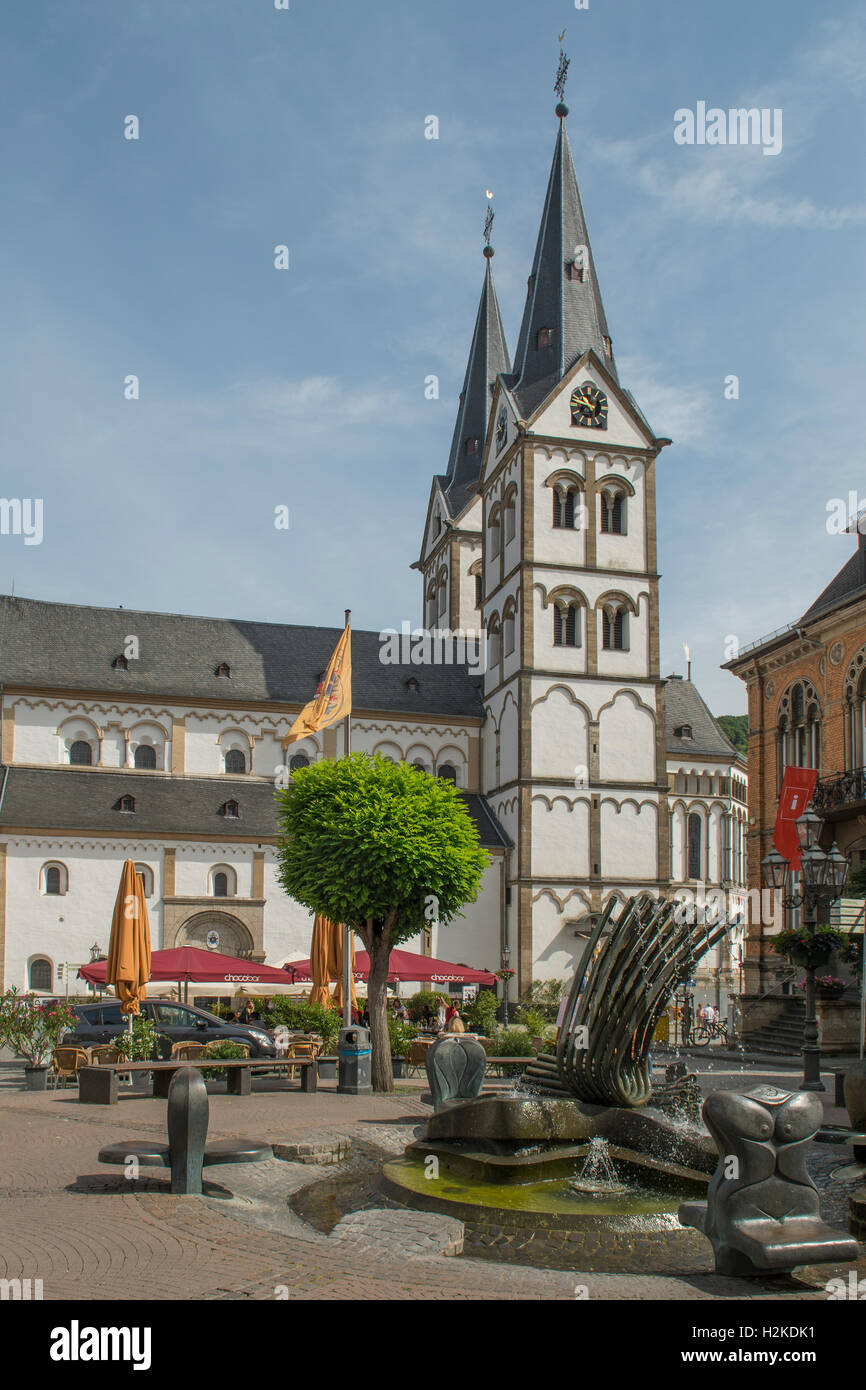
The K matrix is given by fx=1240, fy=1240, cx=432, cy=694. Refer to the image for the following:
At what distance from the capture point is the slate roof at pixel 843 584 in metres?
37.0

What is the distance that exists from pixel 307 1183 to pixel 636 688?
124 ft

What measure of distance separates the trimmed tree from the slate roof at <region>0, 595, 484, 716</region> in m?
25.8

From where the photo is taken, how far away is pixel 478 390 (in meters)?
63.3

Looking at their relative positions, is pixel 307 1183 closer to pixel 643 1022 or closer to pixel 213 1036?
pixel 643 1022

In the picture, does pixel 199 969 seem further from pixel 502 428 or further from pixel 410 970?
pixel 502 428

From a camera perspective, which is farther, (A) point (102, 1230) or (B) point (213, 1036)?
(B) point (213, 1036)

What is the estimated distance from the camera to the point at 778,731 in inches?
1603

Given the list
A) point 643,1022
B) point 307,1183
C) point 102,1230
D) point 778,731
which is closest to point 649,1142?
point 643,1022

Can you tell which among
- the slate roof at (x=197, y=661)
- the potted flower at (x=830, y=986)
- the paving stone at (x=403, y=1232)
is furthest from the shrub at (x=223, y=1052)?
the slate roof at (x=197, y=661)

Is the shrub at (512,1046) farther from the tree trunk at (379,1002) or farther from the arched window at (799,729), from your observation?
the arched window at (799,729)

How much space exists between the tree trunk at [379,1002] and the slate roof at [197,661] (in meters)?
27.1

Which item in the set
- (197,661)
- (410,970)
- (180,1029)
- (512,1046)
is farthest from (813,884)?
(197,661)

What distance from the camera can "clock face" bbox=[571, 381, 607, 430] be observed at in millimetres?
49500
